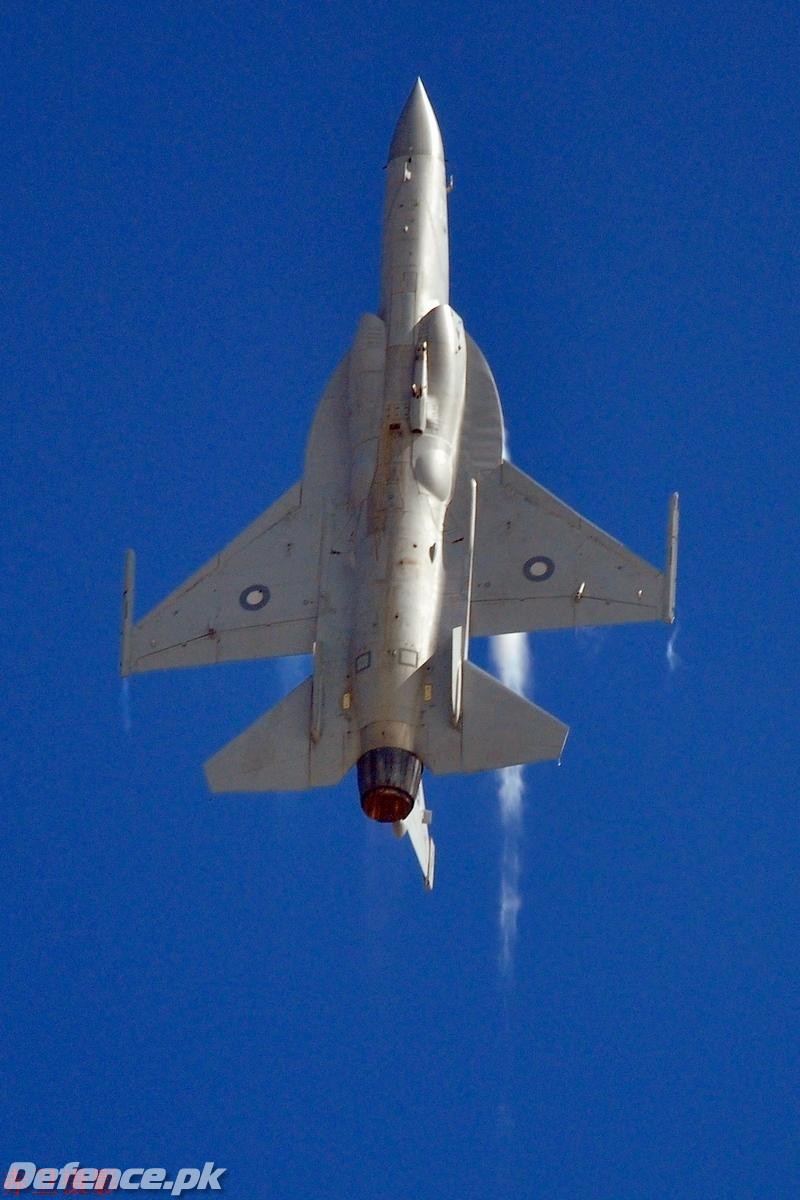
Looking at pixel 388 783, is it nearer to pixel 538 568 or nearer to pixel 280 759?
pixel 280 759

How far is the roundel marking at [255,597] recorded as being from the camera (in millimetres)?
50594

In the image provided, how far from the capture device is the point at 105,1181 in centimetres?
5141

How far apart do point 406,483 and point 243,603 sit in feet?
14.2

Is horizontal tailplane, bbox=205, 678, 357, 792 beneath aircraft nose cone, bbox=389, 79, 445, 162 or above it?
beneath

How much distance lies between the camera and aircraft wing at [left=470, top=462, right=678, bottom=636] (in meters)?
49.4

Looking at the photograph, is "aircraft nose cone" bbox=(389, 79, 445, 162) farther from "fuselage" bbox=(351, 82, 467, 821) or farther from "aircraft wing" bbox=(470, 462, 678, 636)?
"aircraft wing" bbox=(470, 462, 678, 636)

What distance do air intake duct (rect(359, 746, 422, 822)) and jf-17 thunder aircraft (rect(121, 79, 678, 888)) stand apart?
0.04 meters

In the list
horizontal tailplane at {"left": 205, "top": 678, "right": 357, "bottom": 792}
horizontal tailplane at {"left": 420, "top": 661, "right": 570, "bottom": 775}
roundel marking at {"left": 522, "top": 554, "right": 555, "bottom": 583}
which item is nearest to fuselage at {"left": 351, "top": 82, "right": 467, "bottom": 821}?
horizontal tailplane at {"left": 420, "top": 661, "right": 570, "bottom": 775}

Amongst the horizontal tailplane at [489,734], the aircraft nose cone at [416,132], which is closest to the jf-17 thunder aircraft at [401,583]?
the horizontal tailplane at [489,734]

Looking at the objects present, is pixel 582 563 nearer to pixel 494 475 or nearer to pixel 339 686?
pixel 494 475

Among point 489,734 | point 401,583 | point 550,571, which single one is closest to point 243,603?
point 401,583

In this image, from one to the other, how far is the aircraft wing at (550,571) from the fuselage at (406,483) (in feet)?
4.33

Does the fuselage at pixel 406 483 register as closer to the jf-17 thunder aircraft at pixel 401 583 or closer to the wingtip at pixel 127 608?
the jf-17 thunder aircraft at pixel 401 583

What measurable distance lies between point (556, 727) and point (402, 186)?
47.3 ft
